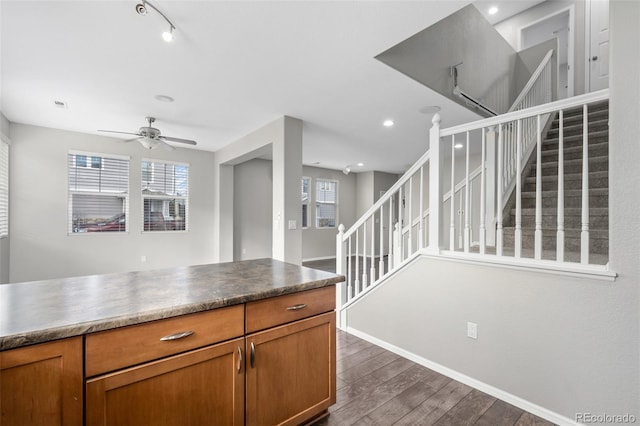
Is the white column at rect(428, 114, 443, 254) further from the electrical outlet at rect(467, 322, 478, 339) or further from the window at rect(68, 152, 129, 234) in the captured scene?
the window at rect(68, 152, 129, 234)

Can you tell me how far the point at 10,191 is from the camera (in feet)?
13.4

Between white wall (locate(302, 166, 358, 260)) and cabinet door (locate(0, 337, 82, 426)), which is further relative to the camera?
white wall (locate(302, 166, 358, 260))

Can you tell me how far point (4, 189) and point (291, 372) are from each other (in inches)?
200

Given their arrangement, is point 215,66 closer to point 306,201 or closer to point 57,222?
point 57,222

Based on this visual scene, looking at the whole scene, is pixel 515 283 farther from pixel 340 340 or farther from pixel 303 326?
pixel 340 340

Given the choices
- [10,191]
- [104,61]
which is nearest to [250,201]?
[10,191]

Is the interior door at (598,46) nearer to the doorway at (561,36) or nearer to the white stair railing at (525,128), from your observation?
the doorway at (561,36)

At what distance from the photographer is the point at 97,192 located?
4805 mm

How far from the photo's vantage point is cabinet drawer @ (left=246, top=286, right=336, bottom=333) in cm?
136

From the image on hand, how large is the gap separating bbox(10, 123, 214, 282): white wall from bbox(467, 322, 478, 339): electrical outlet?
17.3 ft

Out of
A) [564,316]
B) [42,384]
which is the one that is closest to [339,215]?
[564,316]

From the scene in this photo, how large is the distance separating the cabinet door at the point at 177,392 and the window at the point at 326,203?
6.69 meters

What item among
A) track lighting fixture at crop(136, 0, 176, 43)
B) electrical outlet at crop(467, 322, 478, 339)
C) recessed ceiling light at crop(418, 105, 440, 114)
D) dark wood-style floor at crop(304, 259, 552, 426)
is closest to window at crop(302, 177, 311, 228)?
recessed ceiling light at crop(418, 105, 440, 114)

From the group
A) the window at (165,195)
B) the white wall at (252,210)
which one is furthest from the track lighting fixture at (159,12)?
the white wall at (252,210)
